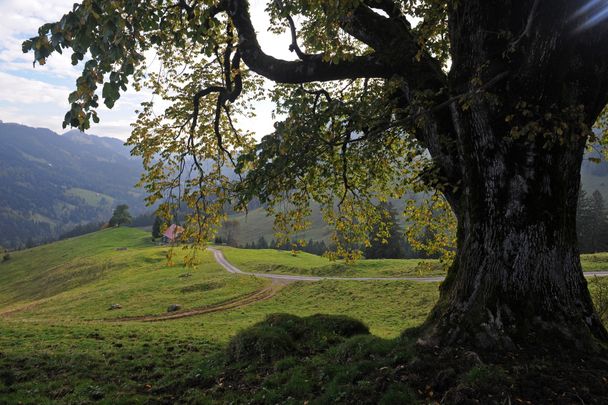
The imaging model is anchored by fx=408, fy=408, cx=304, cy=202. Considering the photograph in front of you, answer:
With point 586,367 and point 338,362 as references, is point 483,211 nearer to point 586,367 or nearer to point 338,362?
point 586,367

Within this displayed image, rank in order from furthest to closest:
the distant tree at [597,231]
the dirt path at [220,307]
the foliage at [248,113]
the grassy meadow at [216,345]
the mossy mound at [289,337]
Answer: the distant tree at [597,231]
the dirt path at [220,307]
the mossy mound at [289,337]
the grassy meadow at [216,345]
the foliage at [248,113]

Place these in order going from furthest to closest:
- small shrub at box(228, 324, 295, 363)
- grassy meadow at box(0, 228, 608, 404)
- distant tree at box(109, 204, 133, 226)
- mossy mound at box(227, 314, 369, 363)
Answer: distant tree at box(109, 204, 133, 226)
mossy mound at box(227, 314, 369, 363)
small shrub at box(228, 324, 295, 363)
grassy meadow at box(0, 228, 608, 404)

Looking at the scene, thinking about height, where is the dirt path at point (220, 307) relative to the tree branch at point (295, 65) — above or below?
below

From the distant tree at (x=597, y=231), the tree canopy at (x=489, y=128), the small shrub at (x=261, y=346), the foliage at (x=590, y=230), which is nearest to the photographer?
the tree canopy at (x=489, y=128)

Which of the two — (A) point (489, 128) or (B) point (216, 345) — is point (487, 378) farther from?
(B) point (216, 345)

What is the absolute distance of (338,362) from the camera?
9.80 metres

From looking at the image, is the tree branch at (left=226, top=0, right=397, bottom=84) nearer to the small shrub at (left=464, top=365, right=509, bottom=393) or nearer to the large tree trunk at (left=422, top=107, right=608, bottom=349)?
the large tree trunk at (left=422, top=107, right=608, bottom=349)

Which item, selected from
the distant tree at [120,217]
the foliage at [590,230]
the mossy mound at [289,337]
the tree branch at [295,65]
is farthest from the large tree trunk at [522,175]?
the distant tree at [120,217]

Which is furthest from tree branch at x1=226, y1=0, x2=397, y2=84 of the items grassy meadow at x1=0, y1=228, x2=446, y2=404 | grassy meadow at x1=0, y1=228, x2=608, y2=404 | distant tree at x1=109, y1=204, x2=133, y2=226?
distant tree at x1=109, y1=204, x2=133, y2=226

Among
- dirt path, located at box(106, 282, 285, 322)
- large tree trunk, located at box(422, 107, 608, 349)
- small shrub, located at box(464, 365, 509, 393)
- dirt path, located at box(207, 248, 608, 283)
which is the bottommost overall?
dirt path, located at box(106, 282, 285, 322)

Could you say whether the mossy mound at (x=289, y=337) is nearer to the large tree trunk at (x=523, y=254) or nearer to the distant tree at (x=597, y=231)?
the large tree trunk at (x=523, y=254)

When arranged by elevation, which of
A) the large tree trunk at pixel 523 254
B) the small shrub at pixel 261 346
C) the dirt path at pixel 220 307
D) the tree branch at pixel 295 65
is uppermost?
the tree branch at pixel 295 65

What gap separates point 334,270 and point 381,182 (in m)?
43.3

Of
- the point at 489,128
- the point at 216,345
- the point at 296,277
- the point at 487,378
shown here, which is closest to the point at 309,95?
the point at 489,128
